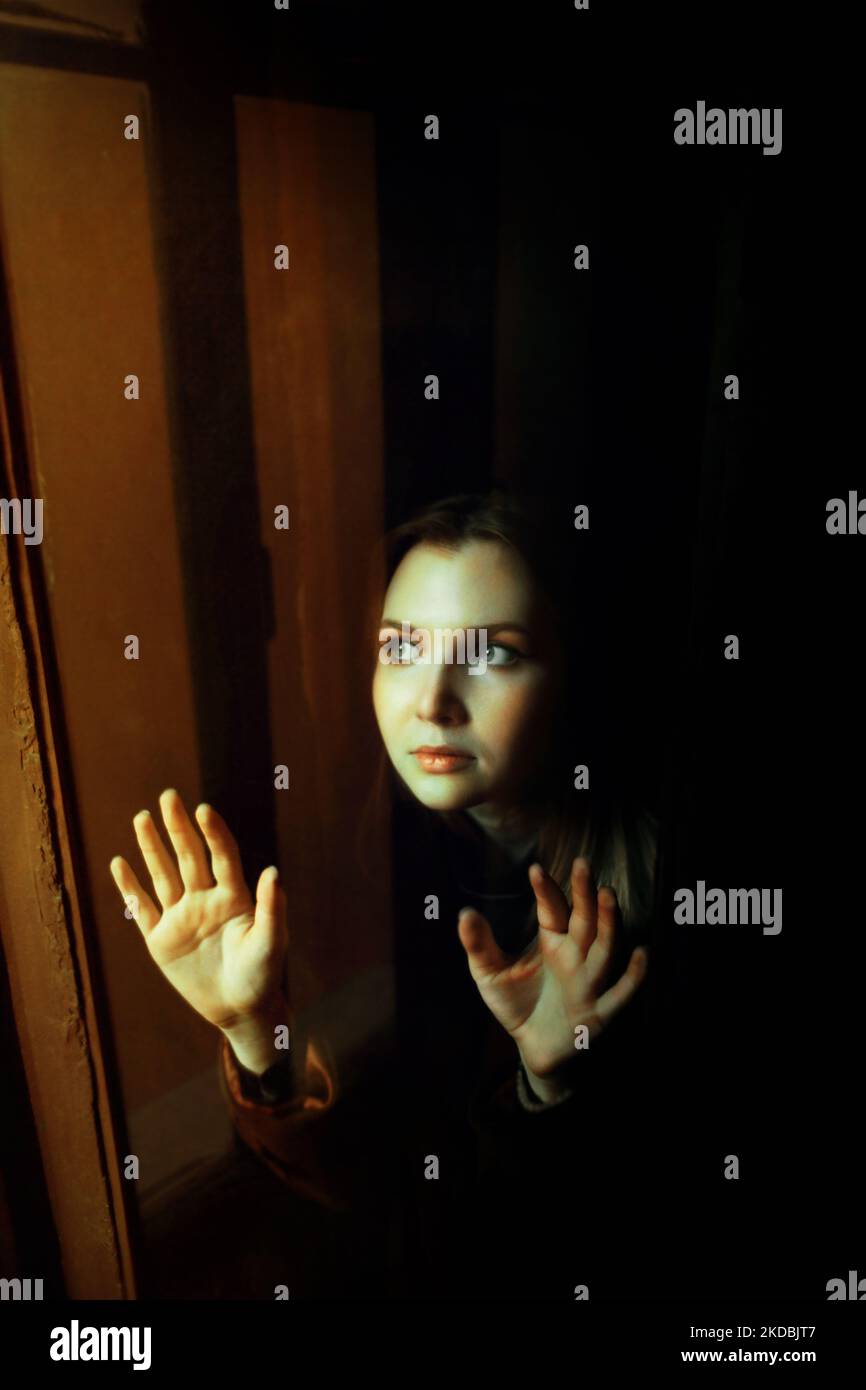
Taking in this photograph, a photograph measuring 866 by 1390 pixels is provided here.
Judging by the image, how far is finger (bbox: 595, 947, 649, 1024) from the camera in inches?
36.6

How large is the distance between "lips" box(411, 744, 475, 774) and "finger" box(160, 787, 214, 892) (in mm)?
255

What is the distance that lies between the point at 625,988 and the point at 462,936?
0.57 ft

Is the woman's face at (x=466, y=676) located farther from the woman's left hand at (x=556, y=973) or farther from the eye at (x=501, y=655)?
the woman's left hand at (x=556, y=973)

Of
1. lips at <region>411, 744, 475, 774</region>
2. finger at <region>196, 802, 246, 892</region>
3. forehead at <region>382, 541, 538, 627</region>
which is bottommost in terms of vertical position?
finger at <region>196, 802, 246, 892</region>

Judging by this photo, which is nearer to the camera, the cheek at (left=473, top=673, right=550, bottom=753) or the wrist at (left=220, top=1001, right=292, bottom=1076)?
the cheek at (left=473, top=673, right=550, bottom=753)

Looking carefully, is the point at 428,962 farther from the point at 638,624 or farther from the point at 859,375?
the point at 859,375

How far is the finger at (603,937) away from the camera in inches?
36.3

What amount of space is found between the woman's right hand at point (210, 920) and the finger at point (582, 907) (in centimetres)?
30

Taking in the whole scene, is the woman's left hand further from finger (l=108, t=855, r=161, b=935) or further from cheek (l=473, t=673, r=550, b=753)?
finger (l=108, t=855, r=161, b=935)

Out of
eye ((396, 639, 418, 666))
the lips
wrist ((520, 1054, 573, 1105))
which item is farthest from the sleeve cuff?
eye ((396, 639, 418, 666))

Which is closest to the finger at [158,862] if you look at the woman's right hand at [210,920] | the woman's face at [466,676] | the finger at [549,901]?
the woman's right hand at [210,920]

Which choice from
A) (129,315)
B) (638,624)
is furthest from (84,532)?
(638,624)

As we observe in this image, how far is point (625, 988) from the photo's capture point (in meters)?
0.94

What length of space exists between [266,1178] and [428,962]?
341 millimetres
